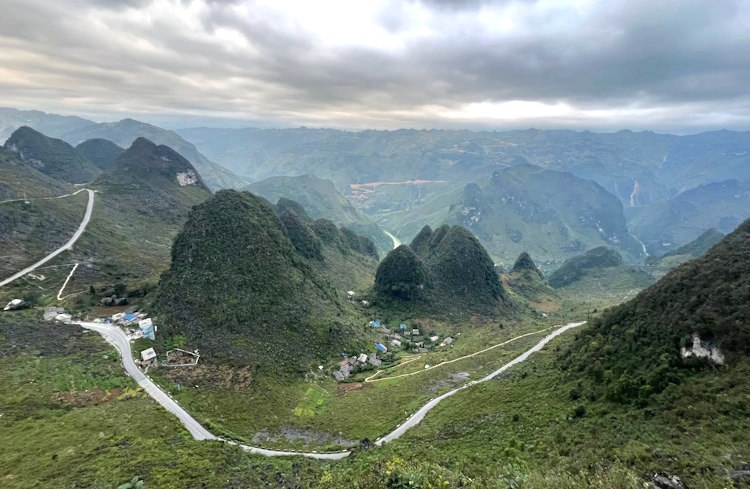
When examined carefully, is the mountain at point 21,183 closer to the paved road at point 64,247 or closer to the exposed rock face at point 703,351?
the paved road at point 64,247

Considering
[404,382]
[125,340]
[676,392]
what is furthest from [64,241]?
[676,392]

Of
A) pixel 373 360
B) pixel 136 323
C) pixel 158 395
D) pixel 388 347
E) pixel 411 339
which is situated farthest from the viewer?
pixel 411 339

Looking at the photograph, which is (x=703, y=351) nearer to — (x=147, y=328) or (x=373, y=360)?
(x=373, y=360)

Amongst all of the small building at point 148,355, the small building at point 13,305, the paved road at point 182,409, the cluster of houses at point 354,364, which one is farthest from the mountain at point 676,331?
the small building at point 13,305

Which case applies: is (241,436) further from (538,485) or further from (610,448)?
(610,448)

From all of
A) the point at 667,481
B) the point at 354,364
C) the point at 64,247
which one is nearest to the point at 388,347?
the point at 354,364

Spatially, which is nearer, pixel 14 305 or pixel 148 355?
pixel 148 355
